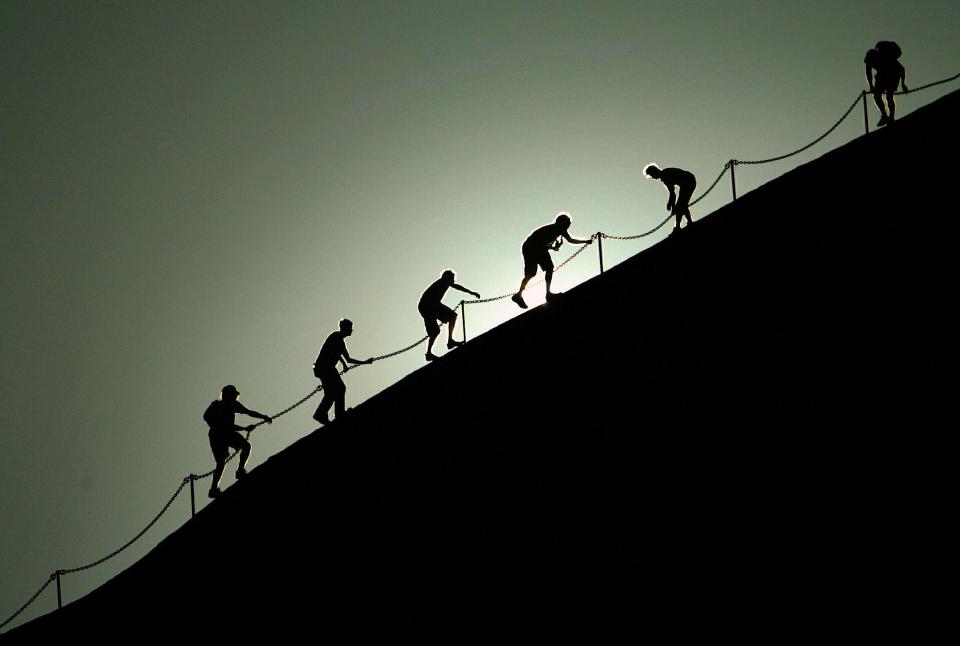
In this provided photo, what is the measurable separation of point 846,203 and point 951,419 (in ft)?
9.72

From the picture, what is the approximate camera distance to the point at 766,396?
618 inches

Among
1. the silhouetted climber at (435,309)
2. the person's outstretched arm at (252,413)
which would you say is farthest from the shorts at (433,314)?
the person's outstretched arm at (252,413)

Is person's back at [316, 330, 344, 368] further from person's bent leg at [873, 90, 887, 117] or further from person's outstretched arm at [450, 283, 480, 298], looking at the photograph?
person's bent leg at [873, 90, 887, 117]

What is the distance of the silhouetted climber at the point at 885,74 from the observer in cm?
1766

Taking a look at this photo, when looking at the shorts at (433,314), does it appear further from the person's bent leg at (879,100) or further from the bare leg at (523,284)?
the person's bent leg at (879,100)

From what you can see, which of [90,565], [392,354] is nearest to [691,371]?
[392,354]

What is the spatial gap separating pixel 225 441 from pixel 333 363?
79.3 inches

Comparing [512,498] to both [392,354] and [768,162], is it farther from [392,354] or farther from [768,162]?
[768,162]

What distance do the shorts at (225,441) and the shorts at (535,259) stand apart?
4581mm

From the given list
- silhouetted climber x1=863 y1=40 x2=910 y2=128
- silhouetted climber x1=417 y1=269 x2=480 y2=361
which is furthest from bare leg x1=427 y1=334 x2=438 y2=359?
silhouetted climber x1=863 y1=40 x2=910 y2=128

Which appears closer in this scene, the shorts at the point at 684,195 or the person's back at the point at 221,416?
the shorts at the point at 684,195

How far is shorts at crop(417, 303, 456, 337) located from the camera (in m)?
19.2

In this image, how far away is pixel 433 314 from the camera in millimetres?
19219

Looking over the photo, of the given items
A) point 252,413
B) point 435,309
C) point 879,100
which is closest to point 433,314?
point 435,309
